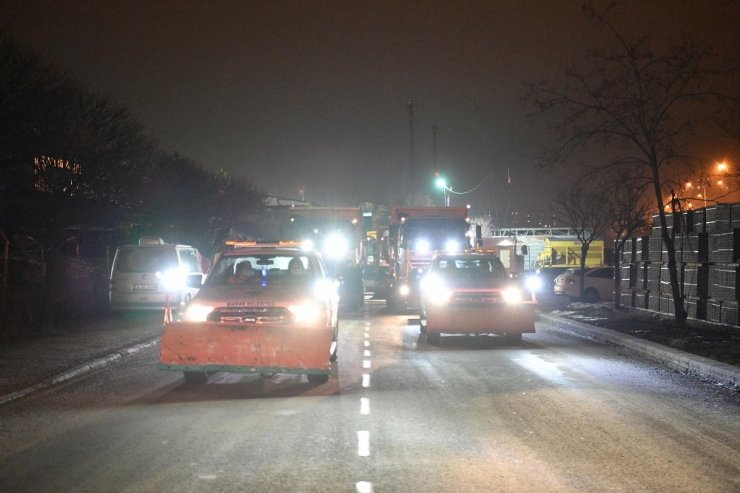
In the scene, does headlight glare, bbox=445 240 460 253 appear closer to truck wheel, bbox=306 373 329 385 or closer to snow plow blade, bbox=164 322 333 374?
truck wheel, bbox=306 373 329 385

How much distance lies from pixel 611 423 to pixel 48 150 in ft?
61.9

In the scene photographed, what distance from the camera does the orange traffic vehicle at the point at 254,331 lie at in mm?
10633

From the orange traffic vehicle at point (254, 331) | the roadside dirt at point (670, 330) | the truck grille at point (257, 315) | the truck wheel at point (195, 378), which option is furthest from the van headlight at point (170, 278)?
the truck grille at point (257, 315)

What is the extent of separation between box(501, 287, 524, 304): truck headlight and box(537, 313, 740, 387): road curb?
2426 mm

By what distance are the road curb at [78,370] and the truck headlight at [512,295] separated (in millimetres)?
7517

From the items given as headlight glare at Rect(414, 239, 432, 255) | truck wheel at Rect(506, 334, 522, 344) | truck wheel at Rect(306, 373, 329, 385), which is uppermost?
headlight glare at Rect(414, 239, 432, 255)

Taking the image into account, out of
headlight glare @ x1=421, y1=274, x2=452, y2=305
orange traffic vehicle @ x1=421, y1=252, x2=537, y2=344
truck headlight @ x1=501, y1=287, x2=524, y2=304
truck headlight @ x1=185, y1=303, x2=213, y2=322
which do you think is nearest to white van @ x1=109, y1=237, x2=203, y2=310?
headlight glare @ x1=421, y1=274, x2=452, y2=305

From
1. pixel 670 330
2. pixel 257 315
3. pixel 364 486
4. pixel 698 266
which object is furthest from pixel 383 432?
pixel 698 266

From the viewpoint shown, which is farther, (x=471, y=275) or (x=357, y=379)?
(x=471, y=275)

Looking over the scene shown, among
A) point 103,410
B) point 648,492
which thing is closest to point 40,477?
point 103,410

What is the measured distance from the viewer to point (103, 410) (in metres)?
9.65

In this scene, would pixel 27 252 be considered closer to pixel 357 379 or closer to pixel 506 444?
pixel 357 379

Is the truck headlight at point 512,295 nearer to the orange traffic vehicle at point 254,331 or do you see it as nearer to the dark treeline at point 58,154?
the orange traffic vehicle at point 254,331

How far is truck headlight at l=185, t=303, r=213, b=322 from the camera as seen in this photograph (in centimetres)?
1121
